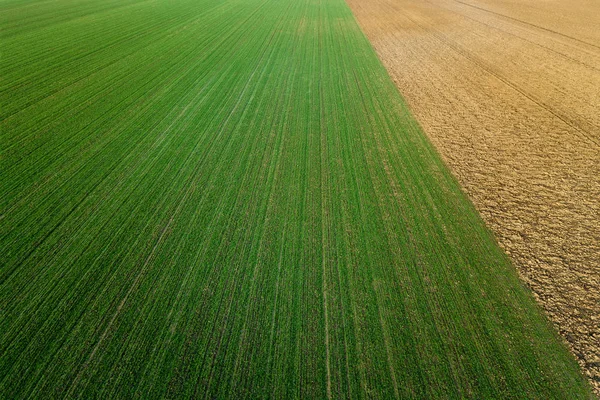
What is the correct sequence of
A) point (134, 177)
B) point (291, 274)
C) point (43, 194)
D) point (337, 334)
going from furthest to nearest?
1. point (134, 177)
2. point (43, 194)
3. point (291, 274)
4. point (337, 334)

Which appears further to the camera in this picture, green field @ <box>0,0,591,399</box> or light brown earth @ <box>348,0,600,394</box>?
light brown earth @ <box>348,0,600,394</box>

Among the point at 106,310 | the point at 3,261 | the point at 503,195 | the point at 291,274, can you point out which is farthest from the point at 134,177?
the point at 503,195

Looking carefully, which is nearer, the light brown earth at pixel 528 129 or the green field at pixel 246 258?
the green field at pixel 246 258

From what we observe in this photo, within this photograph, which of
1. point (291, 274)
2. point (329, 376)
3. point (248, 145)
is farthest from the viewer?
point (248, 145)

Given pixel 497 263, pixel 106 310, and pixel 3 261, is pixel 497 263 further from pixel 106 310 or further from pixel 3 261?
pixel 3 261
